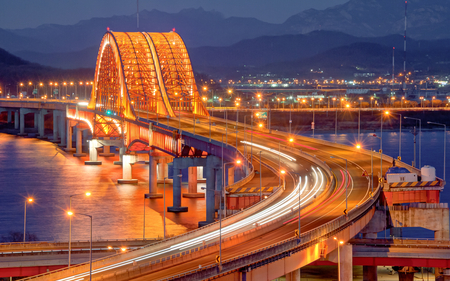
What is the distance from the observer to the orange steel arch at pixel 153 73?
391 feet

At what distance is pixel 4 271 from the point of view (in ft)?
149

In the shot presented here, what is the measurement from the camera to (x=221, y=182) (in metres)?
78.8

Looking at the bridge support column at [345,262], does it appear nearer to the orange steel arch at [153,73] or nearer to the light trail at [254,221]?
the light trail at [254,221]

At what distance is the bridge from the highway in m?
0.08

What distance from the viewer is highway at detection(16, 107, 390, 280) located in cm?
3925

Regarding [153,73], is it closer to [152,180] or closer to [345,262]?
[152,180]

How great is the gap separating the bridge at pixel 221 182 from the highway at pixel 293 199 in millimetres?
84

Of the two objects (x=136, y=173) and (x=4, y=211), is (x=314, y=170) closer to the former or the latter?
(x=4, y=211)

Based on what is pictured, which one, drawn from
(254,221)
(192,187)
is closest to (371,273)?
(254,221)

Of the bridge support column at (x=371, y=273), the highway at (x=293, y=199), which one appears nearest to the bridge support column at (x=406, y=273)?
the bridge support column at (x=371, y=273)

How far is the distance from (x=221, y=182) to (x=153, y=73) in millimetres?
47739

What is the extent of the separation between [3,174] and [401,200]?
80.6m

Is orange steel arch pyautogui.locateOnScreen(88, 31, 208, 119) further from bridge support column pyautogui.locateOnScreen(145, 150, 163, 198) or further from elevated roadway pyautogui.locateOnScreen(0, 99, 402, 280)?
elevated roadway pyautogui.locateOnScreen(0, 99, 402, 280)

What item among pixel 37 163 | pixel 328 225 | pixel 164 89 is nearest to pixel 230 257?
pixel 328 225
